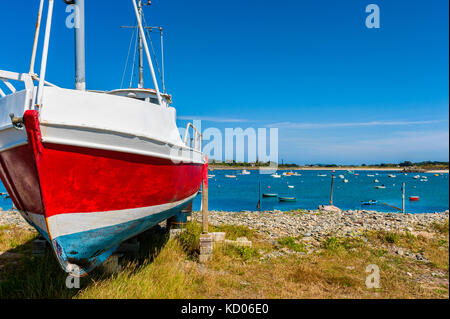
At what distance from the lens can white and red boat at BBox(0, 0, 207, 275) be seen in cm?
397

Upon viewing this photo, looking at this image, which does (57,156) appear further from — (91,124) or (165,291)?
(165,291)

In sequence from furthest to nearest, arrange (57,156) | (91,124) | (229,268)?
1. (229,268)
2. (91,124)
3. (57,156)

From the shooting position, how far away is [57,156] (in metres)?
3.96

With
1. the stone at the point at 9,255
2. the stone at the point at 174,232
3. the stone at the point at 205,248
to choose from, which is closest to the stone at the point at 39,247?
the stone at the point at 9,255

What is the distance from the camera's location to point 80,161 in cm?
416

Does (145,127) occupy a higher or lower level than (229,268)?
higher

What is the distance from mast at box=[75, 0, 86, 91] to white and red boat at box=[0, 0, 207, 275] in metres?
0.02

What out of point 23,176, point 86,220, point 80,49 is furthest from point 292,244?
point 80,49

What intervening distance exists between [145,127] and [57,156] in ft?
5.12

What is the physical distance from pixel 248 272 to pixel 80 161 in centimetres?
Answer: 458

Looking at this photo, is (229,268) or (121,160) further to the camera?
(229,268)

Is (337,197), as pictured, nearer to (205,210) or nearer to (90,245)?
(205,210)

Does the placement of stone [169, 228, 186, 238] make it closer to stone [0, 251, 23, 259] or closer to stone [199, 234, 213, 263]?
stone [199, 234, 213, 263]
